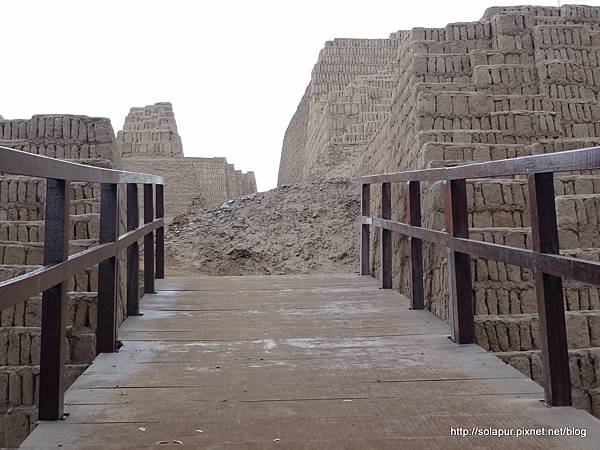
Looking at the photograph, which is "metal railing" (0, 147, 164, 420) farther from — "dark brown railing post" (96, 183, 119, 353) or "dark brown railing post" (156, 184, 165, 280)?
"dark brown railing post" (156, 184, 165, 280)

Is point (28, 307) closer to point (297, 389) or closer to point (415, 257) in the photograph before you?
point (297, 389)

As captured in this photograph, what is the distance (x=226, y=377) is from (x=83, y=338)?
140 cm

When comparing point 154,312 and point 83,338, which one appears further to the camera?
point 154,312

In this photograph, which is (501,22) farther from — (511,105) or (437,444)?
(437,444)

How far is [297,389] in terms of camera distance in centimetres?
253

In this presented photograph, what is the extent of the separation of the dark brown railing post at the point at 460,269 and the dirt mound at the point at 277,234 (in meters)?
7.02

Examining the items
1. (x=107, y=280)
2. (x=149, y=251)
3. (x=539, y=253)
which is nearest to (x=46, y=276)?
(x=107, y=280)

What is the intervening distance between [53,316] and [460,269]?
7.37ft

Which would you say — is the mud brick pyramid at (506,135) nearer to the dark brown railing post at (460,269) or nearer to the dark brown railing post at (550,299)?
the dark brown railing post at (460,269)

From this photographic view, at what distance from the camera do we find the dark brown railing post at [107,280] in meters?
3.05


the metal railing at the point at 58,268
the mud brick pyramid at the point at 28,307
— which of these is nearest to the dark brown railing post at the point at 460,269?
the metal railing at the point at 58,268

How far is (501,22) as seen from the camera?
25.5 feet

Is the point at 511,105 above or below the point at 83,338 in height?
above

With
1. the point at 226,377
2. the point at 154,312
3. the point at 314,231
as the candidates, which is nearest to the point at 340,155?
the point at 314,231
